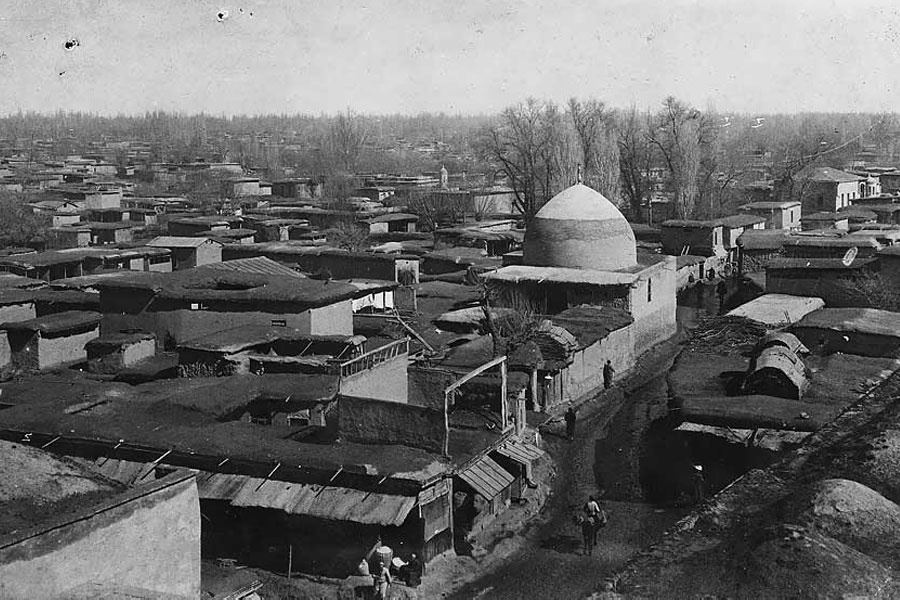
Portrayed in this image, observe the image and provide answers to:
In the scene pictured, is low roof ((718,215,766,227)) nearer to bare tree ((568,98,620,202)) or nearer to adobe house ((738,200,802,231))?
adobe house ((738,200,802,231))

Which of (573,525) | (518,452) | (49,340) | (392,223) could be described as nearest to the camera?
(573,525)

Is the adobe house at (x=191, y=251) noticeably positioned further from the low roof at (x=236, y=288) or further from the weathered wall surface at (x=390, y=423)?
the weathered wall surface at (x=390, y=423)

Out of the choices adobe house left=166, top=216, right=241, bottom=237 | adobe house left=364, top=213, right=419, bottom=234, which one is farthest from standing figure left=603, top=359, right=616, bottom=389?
adobe house left=364, top=213, right=419, bottom=234

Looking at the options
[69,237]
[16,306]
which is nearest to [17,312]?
[16,306]

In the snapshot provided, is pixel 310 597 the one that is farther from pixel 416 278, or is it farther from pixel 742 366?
pixel 416 278

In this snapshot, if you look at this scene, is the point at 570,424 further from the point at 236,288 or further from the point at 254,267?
the point at 254,267

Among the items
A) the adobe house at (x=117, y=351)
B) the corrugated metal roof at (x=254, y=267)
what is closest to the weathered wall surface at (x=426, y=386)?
the adobe house at (x=117, y=351)

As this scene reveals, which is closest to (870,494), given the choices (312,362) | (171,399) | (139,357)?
(171,399)

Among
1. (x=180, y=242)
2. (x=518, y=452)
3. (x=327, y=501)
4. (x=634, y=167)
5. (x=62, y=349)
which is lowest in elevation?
(x=518, y=452)
